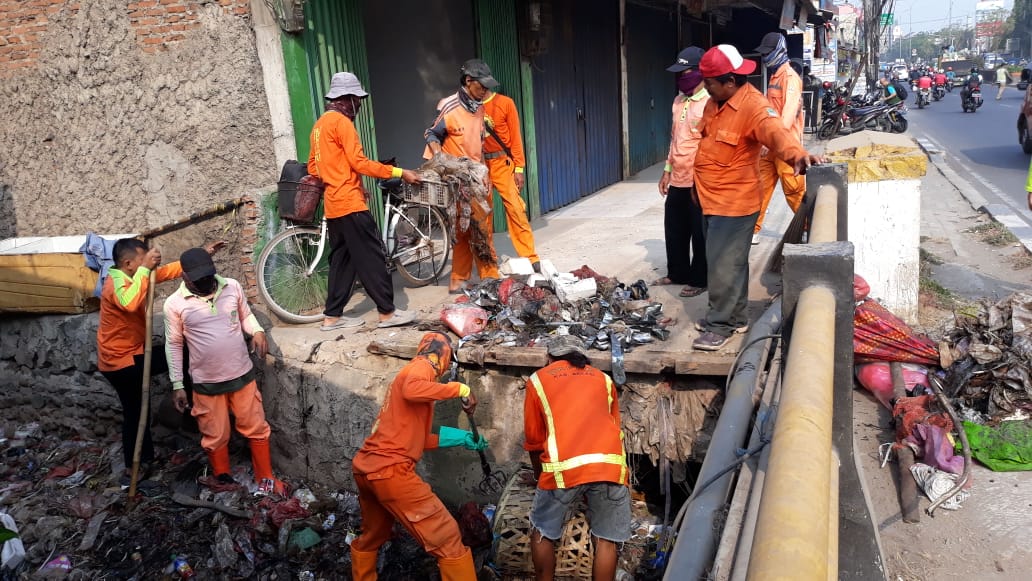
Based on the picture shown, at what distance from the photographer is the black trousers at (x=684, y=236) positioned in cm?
567

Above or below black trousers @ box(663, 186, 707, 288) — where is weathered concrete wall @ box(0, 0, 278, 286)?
above

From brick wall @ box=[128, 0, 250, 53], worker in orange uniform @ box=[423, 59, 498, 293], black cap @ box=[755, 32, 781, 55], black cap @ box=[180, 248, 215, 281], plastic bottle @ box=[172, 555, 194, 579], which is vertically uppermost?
brick wall @ box=[128, 0, 250, 53]

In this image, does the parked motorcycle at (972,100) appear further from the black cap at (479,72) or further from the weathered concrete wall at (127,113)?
the weathered concrete wall at (127,113)

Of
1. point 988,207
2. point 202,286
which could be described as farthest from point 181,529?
point 988,207

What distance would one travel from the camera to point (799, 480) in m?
1.18

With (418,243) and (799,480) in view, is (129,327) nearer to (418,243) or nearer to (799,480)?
(418,243)

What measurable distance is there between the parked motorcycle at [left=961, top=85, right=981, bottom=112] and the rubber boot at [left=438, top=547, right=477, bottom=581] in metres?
26.6

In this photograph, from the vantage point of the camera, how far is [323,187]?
5512 millimetres

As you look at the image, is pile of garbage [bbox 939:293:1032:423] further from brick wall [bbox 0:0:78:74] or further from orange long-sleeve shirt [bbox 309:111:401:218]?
brick wall [bbox 0:0:78:74]

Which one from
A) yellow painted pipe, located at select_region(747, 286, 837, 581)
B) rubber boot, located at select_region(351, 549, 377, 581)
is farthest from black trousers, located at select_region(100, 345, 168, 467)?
yellow painted pipe, located at select_region(747, 286, 837, 581)

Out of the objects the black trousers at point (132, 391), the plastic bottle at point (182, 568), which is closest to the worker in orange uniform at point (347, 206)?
the black trousers at point (132, 391)

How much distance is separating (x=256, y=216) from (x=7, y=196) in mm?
3394

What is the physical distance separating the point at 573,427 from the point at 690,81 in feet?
10.6

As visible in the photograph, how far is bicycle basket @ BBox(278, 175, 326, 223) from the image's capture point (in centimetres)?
543
